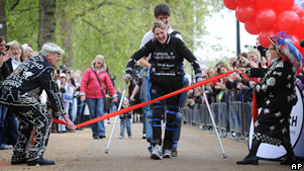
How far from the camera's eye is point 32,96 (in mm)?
7891

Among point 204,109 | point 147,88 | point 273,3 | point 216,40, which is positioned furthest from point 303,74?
point 216,40

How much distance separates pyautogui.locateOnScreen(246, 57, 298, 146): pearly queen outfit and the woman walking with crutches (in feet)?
4.80

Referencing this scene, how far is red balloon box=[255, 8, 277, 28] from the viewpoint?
882cm

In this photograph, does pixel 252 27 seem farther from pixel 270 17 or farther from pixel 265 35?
pixel 270 17

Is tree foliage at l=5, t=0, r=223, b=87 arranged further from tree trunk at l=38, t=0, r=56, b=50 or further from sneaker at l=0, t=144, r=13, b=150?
sneaker at l=0, t=144, r=13, b=150

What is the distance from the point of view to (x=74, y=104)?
20.6 m

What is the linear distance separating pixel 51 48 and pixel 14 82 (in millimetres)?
721

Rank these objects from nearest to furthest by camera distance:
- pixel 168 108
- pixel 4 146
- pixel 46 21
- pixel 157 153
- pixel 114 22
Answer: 1. pixel 157 153
2. pixel 168 108
3. pixel 4 146
4. pixel 46 21
5. pixel 114 22

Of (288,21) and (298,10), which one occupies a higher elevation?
(298,10)

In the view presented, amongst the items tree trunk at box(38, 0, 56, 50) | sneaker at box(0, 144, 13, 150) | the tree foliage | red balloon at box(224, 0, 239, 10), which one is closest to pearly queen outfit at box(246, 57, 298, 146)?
red balloon at box(224, 0, 239, 10)

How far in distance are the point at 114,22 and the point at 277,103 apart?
21.1 meters

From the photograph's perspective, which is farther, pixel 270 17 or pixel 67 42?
pixel 67 42

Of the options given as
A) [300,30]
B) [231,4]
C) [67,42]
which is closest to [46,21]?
[231,4]

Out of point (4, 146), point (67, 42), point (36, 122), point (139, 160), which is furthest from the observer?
point (67, 42)
